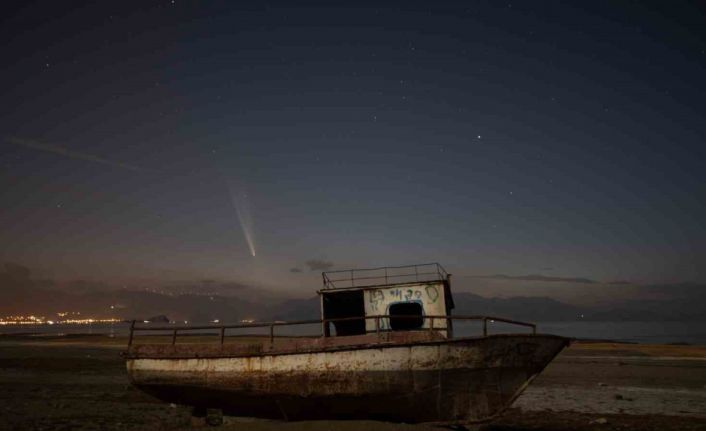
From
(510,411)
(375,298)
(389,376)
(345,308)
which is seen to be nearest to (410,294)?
(375,298)

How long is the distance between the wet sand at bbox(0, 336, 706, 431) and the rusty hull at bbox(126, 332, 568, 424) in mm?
417

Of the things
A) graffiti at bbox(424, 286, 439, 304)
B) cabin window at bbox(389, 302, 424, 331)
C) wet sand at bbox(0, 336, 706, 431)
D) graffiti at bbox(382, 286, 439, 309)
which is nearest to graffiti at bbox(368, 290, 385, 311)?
graffiti at bbox(382, 286, 439, 309)

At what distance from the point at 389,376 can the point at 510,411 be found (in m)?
6.65

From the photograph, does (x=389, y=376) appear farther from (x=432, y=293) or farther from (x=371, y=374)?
(x=432, y=293)

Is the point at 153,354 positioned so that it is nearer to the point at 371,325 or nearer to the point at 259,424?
the point at 259,424

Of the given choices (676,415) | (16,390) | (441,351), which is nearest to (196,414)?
(441,351)

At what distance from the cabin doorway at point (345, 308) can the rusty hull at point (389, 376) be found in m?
3.58

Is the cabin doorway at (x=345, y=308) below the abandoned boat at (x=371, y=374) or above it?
above

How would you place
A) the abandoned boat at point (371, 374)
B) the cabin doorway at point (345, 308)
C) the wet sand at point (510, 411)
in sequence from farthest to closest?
the cabin doorway at point (345, 308), the wet sand at point (510, 411), the abandoned boat at point (371, 374)

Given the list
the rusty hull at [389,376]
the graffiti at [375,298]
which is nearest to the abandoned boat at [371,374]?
the rusty hull at [389,376]

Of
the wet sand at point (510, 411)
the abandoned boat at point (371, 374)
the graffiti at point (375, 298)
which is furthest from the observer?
the graffiti at point (375, 298)

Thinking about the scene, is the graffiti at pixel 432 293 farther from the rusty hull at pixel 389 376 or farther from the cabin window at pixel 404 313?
the rusty hull at pixel 389 376

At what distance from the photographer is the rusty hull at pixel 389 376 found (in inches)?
400

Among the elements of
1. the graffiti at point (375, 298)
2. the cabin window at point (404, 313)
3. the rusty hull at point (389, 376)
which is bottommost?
the rusty hull at point (389, 376)
